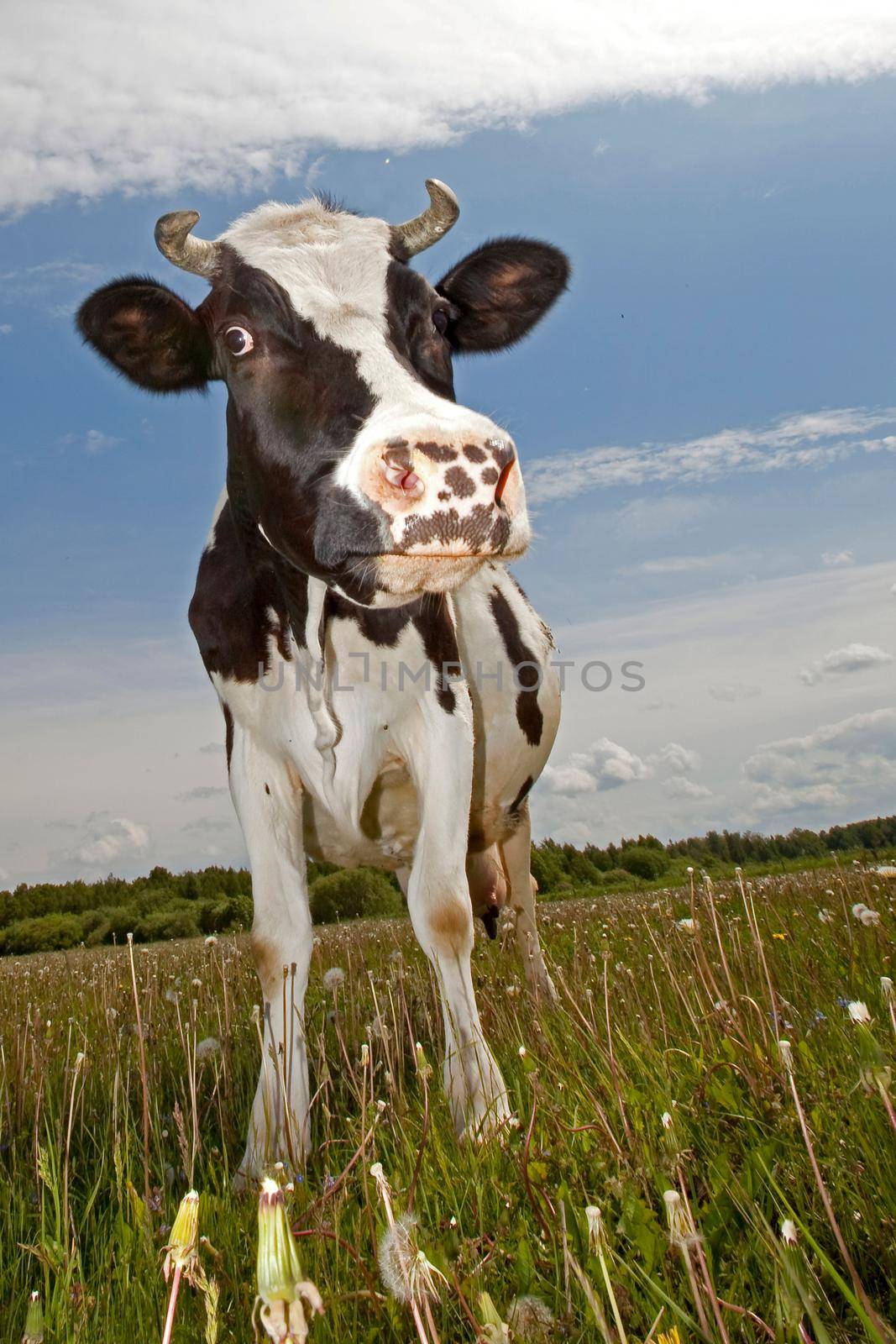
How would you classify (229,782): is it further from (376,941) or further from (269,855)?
(376,941)

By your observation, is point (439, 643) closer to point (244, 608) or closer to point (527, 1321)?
point (244, 608)

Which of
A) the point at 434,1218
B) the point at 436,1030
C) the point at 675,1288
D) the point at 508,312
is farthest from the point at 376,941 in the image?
the point at 675,1288

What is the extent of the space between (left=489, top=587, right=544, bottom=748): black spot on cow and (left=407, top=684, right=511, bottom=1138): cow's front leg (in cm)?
272

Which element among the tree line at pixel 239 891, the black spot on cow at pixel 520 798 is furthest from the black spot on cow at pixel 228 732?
the tree line at pixel 239 891

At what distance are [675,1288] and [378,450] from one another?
2.84 metres

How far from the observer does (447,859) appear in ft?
16.6

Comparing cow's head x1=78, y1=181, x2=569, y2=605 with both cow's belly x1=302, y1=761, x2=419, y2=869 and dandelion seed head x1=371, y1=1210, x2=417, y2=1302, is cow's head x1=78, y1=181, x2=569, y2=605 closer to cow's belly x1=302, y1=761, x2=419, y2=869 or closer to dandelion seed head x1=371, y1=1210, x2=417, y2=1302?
cow's belly x1=302, y1=761, x2=419, y2=869

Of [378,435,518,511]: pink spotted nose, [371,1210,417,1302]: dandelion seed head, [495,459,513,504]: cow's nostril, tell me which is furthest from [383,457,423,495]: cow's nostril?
[371,1210,417,1302]: dandelion seed head

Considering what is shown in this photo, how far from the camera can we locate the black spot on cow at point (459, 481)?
3.87 metres

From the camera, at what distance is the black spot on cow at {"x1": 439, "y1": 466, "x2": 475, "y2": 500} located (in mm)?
3865

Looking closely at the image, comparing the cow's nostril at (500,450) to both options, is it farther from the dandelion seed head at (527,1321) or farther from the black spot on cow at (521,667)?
the black spot on cow at (521,667)

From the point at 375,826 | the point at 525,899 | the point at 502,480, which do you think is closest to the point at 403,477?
the point at 502,480

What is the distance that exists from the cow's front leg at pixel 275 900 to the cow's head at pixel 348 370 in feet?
4.19

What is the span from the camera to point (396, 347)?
4812 millimetres
